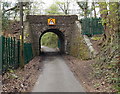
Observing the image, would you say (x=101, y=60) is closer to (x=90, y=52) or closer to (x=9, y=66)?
(x=90, y=52)

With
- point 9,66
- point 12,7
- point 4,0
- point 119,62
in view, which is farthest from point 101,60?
point 12,7

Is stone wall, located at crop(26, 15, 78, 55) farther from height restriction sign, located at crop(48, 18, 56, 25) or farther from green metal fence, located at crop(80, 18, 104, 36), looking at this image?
green metal fence, located at crop(80, 18, 104, 36)

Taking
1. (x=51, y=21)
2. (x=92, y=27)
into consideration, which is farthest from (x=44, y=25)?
(x=92, y=27)

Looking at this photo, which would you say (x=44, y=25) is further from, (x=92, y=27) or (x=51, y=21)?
(x=92, y=27)

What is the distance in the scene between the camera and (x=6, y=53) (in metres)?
8.94

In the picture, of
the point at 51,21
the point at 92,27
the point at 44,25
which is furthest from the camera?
the point at 44,25

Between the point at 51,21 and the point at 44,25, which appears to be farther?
the point at 44,25

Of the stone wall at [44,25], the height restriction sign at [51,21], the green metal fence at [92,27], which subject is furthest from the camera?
the stone wall at [44,25]

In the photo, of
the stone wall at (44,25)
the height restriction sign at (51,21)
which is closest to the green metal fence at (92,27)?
the stone wall at (44,25)

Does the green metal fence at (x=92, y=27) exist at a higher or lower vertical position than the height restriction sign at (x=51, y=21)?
lower

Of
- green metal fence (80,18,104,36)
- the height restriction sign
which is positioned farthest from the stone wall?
green metal fence (80,18,104,36)

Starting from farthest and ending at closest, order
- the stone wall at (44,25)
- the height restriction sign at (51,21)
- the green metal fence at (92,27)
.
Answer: the stone wall at (44,25)
the height restriction sign at (51,21)
the green metal fence at (92,27)

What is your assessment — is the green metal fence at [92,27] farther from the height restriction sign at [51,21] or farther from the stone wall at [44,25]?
the height restriction sign at [51,21]

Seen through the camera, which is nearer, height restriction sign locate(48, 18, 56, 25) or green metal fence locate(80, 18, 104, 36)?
green metal fence locate(80, 18, 104, 36)
